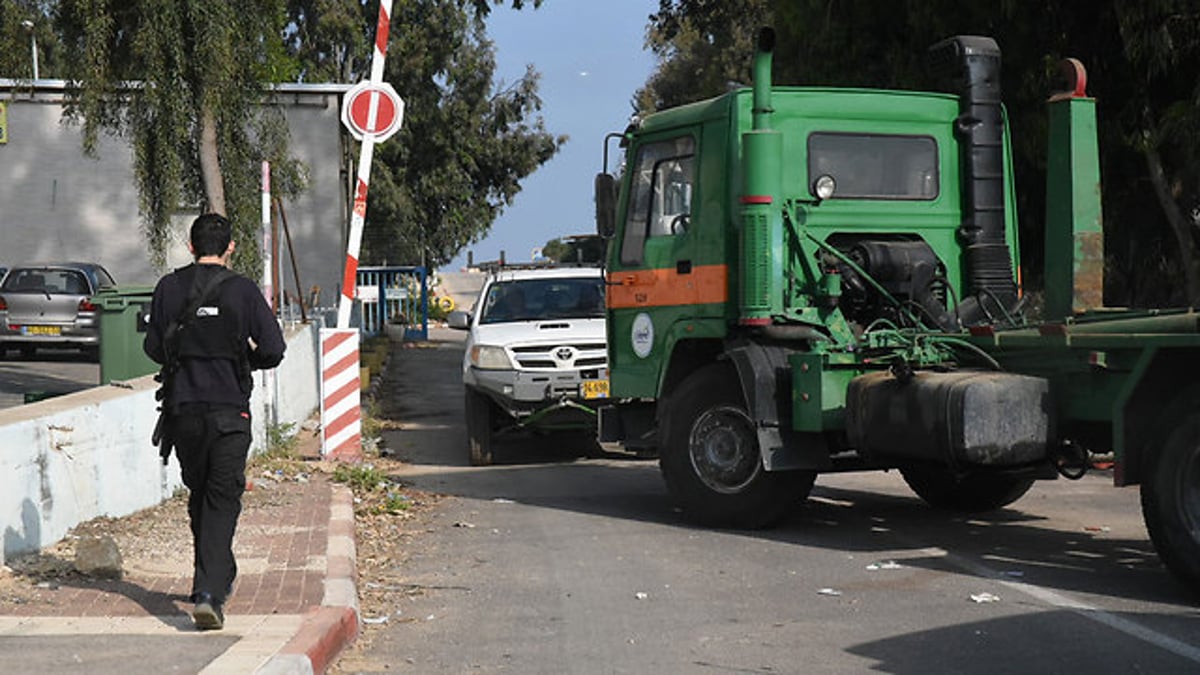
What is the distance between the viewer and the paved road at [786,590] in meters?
→ 7.03

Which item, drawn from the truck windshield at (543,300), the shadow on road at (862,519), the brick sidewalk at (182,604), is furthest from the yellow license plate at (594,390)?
the brick sidewalk at (182,604)

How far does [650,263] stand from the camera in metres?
11.9

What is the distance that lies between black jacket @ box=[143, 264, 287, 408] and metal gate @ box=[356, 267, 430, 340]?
102ft

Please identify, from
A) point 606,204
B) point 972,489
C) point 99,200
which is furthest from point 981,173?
point 99,200

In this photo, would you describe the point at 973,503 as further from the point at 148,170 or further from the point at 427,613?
the point at 148,170

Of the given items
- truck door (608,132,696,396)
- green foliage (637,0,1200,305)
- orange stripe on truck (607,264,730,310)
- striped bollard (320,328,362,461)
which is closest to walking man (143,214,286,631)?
orange stripe on truck (607,264,730,310)

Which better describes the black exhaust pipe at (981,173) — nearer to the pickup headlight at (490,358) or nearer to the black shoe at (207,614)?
the pickup headlight at (490,358)

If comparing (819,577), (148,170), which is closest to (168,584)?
(819,577)

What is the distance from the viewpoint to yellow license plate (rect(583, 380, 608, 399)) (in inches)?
583

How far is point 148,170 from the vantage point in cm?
1931

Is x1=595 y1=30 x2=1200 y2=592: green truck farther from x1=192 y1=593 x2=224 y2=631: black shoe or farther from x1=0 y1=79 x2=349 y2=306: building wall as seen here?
x1=0 y1=79 x2=349 y2=306: building wall

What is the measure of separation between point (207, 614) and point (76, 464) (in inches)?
120

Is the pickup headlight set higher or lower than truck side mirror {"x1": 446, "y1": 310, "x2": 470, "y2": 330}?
lower

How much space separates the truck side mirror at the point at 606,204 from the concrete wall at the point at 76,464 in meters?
3.55
